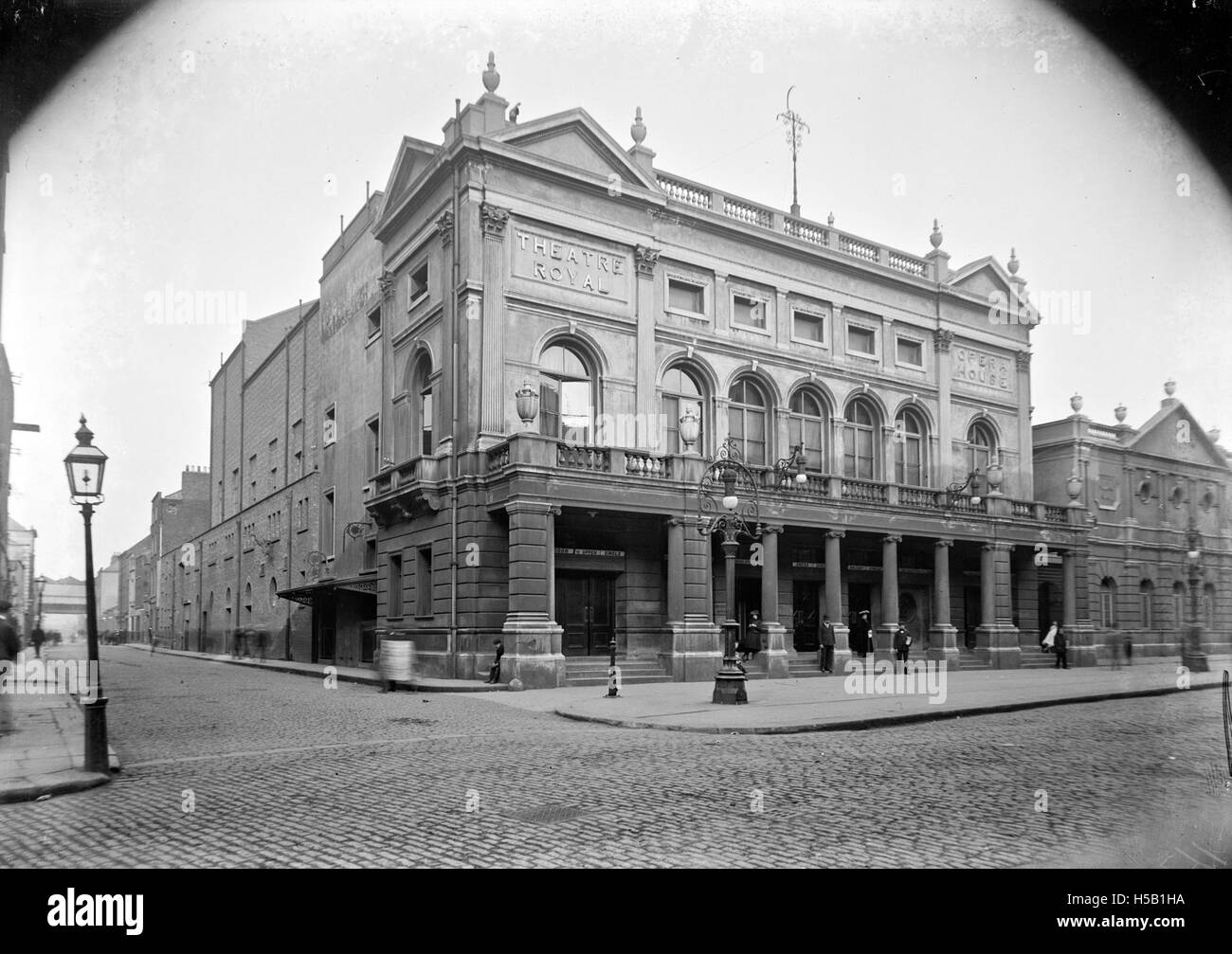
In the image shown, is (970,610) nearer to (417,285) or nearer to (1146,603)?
(1146,603)

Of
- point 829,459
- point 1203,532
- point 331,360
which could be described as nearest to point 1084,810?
point 1203,532

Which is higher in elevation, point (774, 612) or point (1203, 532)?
point (1203, 532)

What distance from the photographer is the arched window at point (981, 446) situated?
36.7 metres

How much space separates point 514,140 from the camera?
26.2 metres

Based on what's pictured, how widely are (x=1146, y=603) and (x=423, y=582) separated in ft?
81.2

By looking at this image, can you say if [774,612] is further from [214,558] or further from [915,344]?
[214,558]

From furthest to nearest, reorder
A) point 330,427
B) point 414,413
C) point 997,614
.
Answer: point 330,427, point 997,614, point 414,413

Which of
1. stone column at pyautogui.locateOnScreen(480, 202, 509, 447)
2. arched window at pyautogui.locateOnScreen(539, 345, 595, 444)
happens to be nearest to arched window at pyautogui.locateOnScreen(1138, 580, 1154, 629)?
arched window at pyautogui.locateOnScreen(539, 345, 595, 444)

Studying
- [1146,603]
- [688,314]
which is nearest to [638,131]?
[688,314]

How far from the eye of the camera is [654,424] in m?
28.0

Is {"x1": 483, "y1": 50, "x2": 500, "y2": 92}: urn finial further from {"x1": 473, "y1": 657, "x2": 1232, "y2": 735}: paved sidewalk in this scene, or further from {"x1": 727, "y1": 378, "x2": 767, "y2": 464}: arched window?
{"x1": 473, "y1": 657, "x2": 1232, "y2": 735}: paved sidewalk

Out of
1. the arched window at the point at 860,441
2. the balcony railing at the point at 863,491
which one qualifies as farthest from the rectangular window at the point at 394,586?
the arched window at the point at 860,441

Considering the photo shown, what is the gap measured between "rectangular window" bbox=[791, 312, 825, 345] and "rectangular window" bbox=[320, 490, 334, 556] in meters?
18.5

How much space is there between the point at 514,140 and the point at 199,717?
1687 centimetres
